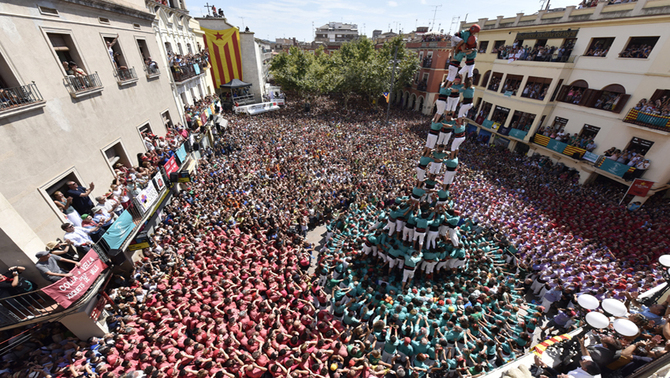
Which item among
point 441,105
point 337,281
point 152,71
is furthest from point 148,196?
point 441,105

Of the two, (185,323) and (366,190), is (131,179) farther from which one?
(366,190)

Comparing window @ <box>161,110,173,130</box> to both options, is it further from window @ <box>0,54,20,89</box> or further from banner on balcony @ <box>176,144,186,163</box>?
window @ <box>0,54,20,89</box>

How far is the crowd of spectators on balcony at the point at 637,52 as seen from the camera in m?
14.2

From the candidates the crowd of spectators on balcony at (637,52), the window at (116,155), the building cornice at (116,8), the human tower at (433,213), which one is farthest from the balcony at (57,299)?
the crowd of spectators on balcony at (637,52)

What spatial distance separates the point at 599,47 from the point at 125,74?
28.0 meters

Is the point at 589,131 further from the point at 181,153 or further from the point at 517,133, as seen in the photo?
the point at 181,153

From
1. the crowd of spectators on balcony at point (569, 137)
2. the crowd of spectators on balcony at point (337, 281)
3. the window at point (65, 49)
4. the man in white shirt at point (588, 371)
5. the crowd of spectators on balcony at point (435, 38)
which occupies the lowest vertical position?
the crowd of spectators on balcony at point (337, 281)

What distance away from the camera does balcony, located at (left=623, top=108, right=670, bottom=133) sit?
1323 centimetres

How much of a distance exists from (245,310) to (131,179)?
22.6 ft

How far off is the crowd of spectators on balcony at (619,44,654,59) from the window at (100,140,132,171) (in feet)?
90.8

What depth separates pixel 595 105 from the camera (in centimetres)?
1689

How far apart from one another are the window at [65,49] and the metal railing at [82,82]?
246mm

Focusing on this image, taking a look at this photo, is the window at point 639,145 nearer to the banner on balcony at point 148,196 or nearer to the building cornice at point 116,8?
the banner on balcony at point 148,196

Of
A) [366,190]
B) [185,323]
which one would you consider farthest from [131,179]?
[366,190]
